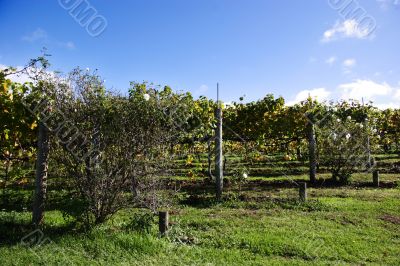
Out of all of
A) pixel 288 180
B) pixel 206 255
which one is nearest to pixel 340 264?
pixel 206 255

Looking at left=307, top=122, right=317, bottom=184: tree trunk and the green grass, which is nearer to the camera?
the green grass

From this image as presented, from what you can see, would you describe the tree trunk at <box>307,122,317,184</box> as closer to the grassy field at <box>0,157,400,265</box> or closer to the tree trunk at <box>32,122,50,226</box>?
the grassy field at <box>0,157,400,265</box>

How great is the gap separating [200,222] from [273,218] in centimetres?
168

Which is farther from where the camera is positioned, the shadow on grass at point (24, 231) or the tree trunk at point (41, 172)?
the tree trunk at point (41, 172)

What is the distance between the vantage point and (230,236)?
22.6ft

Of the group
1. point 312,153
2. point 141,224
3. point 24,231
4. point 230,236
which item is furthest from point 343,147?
point 24,231

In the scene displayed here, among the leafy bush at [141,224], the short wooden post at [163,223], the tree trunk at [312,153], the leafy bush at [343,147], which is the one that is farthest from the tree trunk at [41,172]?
the leafy bush at [343,147]

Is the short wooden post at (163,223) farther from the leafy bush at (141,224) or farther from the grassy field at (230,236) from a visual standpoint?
the leafy bush at (141,224)

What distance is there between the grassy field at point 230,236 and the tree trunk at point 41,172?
312mm

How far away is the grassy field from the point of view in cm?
568

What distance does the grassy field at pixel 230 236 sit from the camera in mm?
5680

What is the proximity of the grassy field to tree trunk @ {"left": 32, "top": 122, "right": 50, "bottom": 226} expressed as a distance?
31cm

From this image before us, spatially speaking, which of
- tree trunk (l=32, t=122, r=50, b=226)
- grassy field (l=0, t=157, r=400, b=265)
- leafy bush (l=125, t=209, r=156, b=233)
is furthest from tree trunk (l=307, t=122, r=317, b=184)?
tree trunk (l=32, t=122, r=50, b=226)

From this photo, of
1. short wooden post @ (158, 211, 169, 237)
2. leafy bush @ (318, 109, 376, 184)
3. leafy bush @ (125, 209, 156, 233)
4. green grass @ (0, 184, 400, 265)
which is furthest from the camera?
leafy bush @ (318, 109, 376, 184)
